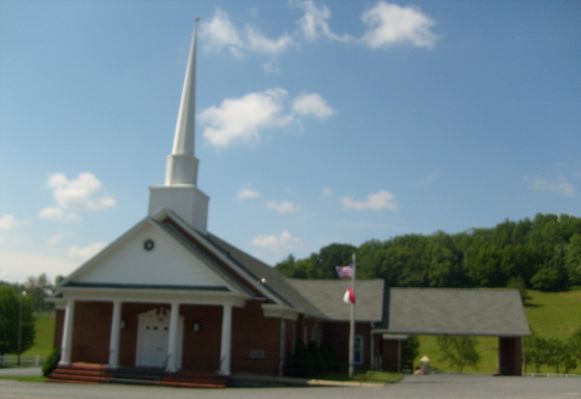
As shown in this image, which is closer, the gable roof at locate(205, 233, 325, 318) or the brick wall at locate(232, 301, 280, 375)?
the brick wall at locate(232, 301, 280, 375)

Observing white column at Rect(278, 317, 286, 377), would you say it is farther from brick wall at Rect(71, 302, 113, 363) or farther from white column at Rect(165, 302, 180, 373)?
brick wall at Rect(71, 302, 113, 363)

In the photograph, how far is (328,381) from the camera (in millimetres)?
26672

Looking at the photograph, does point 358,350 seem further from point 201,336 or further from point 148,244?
point 148,244

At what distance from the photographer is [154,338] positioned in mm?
28938

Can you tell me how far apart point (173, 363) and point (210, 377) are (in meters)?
1.85

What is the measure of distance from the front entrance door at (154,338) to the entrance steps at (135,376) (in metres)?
1.63

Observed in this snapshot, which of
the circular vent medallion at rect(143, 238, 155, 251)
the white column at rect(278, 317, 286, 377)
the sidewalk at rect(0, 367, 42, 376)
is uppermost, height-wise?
the circular vent medallion at rect(143, 238, 155, 251)

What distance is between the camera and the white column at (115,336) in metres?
26.7

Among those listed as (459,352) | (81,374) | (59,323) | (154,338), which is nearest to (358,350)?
(154,338)

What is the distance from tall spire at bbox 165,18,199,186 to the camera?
30.8 meters

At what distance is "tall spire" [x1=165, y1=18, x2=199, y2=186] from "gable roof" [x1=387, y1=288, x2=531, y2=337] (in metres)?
15.0

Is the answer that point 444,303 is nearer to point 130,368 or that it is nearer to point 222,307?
point 222,307

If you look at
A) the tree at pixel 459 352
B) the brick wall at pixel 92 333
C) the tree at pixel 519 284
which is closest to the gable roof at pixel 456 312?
the tree at pixel 459 352

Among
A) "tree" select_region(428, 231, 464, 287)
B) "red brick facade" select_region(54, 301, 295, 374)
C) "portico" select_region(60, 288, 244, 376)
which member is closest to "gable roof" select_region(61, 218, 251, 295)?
"portico" select_region(60, 288, 244, 376)
